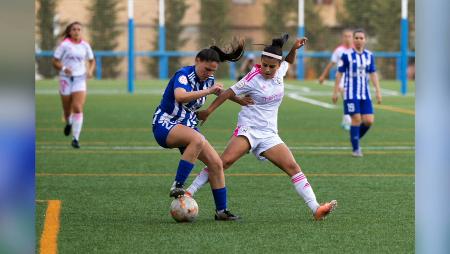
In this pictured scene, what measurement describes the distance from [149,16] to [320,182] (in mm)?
31374

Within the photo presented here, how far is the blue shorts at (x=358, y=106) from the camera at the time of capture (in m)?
15.1

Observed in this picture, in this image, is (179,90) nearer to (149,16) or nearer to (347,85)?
(347,85)

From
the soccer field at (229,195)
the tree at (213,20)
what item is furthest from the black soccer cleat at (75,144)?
the tree at (213,20)

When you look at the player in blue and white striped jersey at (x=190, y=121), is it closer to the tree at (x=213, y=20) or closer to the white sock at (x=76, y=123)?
the white sock at (x=76, y=123)

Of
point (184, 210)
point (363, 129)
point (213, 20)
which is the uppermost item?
point (213, 20)

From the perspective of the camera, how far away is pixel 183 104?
8.35 metres

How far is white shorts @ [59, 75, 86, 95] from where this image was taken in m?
17.1

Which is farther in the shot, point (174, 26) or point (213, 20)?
point (213, 20)

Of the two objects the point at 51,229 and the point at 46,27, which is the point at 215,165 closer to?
the point at 51,229

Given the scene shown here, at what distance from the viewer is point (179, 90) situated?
26.5 feet

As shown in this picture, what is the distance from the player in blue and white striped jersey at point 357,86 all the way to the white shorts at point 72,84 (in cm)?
465

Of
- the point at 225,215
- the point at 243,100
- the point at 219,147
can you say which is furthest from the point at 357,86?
the point at 225,215

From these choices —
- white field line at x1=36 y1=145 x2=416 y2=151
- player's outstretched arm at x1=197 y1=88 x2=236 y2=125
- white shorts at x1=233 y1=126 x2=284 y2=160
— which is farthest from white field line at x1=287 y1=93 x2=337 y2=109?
player's outstretched arm at x1=197 y1=88 x2=236 y2=125

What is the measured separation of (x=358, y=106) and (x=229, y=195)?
5385 millimetres
